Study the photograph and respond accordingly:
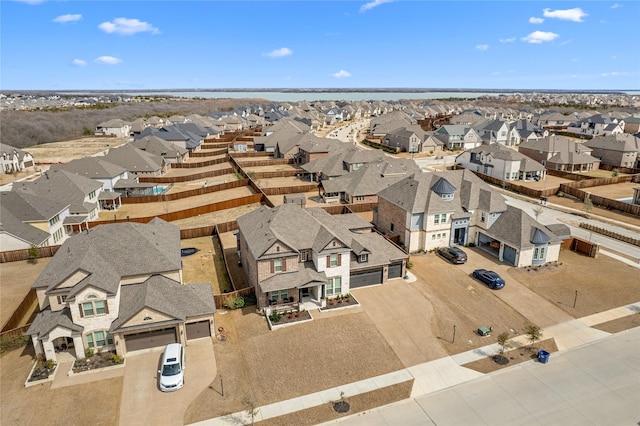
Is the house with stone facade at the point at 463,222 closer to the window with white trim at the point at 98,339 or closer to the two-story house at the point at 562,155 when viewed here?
the window with white trim at the point at 98,339

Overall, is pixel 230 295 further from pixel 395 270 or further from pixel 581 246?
pixel 581 246

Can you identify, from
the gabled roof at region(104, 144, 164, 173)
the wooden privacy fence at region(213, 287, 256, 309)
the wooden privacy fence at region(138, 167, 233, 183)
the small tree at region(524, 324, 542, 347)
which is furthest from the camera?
the gabled roof at region(104, 144, 164, 173)

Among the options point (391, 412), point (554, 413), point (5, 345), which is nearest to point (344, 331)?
point (391, 412)

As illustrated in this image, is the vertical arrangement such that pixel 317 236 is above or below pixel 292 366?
above

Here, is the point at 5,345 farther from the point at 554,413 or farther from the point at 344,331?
the point at 554,413

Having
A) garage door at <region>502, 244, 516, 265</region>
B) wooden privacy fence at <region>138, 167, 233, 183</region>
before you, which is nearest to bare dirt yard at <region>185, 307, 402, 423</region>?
garage door at <region>502, 244, 516, 265</region>

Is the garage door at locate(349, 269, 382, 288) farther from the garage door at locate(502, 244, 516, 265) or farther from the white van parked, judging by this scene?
the white van parked
